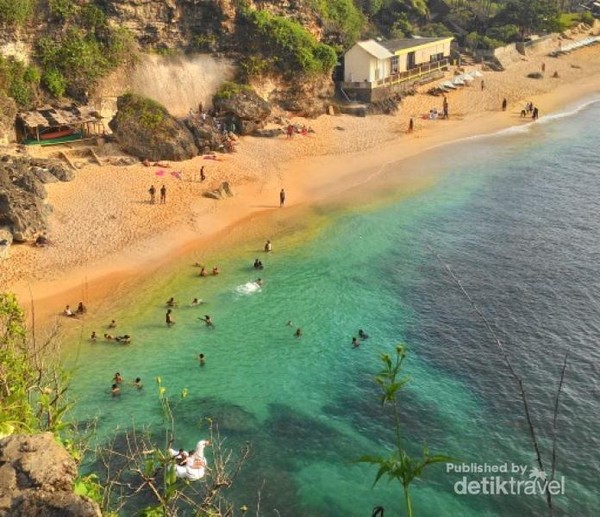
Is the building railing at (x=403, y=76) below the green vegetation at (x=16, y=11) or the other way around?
below

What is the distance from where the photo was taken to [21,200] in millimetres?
40875

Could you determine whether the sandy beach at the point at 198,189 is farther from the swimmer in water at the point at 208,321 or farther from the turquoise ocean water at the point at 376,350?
the swimmer in water at the point at 208,321

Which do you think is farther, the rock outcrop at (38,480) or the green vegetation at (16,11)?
the green vegetation at (16,11)

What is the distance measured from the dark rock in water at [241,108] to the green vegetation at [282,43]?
5544mm

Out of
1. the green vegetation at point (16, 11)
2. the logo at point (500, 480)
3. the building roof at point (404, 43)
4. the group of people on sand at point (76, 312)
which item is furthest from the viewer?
the building roof at point (404, 43)

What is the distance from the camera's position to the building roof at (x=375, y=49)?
221ft

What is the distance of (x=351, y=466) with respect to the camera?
24781mm

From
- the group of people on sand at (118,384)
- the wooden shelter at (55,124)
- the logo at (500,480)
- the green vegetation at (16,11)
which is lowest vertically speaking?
the logo at (500,480)

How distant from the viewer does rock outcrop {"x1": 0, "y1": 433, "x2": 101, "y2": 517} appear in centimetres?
1062

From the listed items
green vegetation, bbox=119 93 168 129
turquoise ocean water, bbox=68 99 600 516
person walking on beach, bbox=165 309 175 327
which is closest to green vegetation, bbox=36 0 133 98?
green vegetation, bbox=119 93 168 129

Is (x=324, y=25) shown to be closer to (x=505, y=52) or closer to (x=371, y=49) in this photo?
(x=371, y=49)

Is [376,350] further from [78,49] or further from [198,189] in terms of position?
[78,49]

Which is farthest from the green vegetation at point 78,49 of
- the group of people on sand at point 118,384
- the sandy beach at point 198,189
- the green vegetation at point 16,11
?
the group of people on sand at point 118,384

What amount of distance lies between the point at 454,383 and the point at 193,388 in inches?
459
